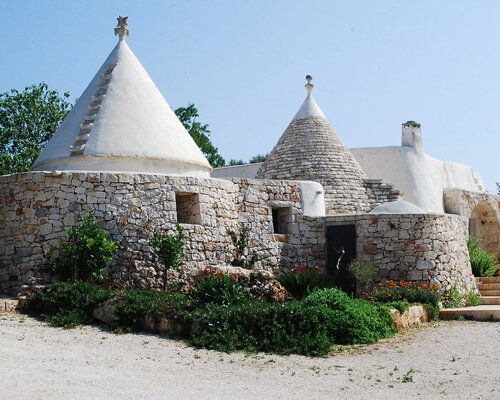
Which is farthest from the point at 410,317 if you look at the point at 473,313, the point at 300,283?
the point at 300,283

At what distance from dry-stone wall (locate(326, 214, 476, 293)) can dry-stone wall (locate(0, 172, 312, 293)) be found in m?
3.69

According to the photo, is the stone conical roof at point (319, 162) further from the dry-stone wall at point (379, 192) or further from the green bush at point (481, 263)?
the green bush at point (481, 263)

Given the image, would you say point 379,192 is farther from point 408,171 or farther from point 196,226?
point 196,226

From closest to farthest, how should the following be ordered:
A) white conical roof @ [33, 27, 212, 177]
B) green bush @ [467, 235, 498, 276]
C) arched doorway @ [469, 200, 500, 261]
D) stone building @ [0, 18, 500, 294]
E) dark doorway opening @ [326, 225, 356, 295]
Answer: stone building @ [0, 18, 500, 294], white conical roof @ [33, 27, 212, 177], dark doorway opening @ [326, 225, 356, 295], green bush @ [467, 235, 498, 276], arched doorway @ [469, 200, 500, 261]

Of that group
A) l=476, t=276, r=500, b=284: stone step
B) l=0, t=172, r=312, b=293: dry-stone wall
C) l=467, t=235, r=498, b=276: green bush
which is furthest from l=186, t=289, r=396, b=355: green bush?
l=467, t=235, r=498, b=276: green bush

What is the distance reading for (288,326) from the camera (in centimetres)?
955

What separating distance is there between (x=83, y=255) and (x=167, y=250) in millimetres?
1591

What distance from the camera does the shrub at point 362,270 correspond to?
46.0 feet

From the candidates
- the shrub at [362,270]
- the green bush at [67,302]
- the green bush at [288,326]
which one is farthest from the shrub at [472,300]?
the green bush at [67,302]

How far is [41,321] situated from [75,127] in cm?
521

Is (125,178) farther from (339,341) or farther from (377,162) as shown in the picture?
(377,162)

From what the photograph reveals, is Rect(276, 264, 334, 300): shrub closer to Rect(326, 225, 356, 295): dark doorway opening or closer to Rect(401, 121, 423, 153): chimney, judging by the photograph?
Rect(326, 225, 356, 295): dark doorway opening

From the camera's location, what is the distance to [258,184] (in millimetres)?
14875

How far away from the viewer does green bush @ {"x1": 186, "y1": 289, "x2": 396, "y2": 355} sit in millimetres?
9117
